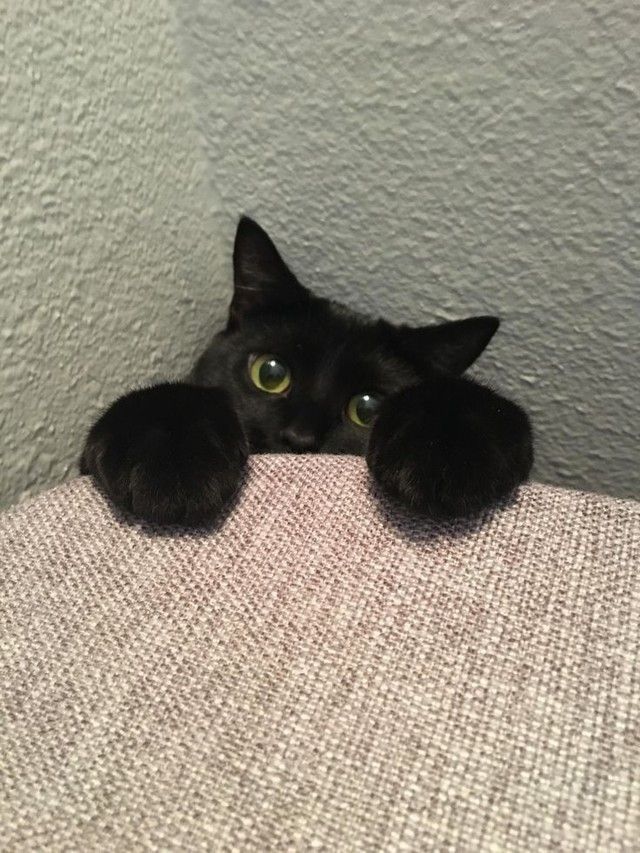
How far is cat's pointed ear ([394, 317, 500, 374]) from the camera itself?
0.91 metres

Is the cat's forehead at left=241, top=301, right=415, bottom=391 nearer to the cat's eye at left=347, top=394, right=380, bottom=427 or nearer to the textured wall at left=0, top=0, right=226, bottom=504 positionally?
the cat's eye at left=347, top=394, right=380, bottom=427

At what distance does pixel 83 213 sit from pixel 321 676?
653 mm

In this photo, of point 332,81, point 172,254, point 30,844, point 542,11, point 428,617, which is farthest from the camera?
point 172,254

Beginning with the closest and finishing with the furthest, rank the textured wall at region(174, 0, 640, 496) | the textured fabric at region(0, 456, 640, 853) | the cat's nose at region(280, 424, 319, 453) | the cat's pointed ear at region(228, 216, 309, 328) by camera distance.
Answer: the textured fabric at region(0, 456, 640, 853), the textured wall at region(174, 0, 640, 496), the cat's nose at region(280, 424, 319, 453), the cat's pointed ear at region(228, 216, 309, 328)

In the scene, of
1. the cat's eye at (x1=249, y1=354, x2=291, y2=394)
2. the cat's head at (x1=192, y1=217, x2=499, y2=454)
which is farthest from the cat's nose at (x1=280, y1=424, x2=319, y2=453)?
the cat's eye at (x1=249, y1=354, x2=291, y2=394)

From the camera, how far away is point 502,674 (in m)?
0.48

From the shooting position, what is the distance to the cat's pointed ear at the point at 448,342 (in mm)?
908

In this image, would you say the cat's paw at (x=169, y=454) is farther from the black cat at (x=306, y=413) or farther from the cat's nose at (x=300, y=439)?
the cat's nose at (x=300, y=439)

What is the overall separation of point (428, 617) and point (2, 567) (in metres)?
0.36

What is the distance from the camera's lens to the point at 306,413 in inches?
35.8

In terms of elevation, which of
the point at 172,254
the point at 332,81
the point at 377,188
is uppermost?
the point at 332,81

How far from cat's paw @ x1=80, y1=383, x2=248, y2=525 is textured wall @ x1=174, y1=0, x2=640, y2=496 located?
38 centimetres

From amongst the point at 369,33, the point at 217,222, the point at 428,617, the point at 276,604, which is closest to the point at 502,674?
the point at 428,617

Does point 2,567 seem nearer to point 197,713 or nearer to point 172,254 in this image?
point 197,713
